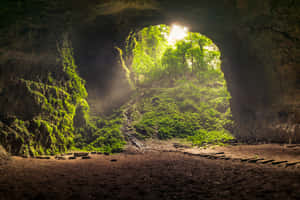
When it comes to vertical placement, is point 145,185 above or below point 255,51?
below

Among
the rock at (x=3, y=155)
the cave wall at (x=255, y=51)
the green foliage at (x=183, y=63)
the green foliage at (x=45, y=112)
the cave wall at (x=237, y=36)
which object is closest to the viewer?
the rock at (x=3, y=155)

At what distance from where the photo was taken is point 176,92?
20172 millimetres

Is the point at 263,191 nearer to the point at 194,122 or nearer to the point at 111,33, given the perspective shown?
the point at 194,122

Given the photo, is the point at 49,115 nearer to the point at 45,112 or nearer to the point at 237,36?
the point at 45,112

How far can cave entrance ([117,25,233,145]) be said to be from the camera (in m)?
13.5

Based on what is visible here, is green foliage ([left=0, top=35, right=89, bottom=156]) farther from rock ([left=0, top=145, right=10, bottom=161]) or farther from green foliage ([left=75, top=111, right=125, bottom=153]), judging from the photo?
green foliage ([left=75, top=111, right=125, bottom=153])

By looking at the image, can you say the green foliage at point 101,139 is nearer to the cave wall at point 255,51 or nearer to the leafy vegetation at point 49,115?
the leafy vegetation at point 49,115

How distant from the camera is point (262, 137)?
32.0 feet

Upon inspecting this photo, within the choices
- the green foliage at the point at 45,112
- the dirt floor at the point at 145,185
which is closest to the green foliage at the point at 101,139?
the green foliage at the point at 45,112

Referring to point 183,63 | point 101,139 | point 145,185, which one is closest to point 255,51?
point 145,185

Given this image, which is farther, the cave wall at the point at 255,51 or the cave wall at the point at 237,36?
the cave wall at the point at 255,51

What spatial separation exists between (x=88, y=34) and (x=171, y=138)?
10.3 meters

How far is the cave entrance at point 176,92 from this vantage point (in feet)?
44.3

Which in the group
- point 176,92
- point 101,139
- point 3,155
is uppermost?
point 176,92
